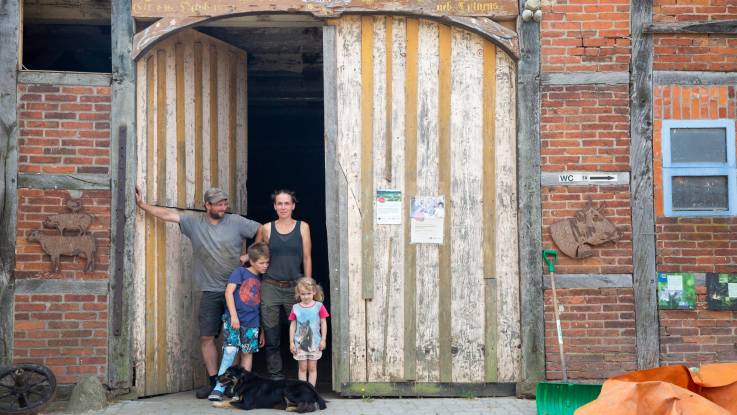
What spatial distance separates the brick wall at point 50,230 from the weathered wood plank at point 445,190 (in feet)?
9.32

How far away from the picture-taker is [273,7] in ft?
23.6

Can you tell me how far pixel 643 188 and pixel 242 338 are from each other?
12.0ft

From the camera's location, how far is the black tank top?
23.7ft

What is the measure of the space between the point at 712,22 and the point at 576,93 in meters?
1.30

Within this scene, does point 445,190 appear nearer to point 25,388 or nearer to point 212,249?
point 212,249

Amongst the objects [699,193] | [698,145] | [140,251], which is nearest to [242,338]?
[140,251]

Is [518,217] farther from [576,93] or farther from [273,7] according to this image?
[273,7]

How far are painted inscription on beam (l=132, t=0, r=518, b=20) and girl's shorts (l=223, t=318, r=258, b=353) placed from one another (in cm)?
268

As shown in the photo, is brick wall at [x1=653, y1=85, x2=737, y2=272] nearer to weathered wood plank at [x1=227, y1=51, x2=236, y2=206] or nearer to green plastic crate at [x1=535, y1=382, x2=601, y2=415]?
green plastic crate at [x1=535, y1=382, x2=601, y2=415]

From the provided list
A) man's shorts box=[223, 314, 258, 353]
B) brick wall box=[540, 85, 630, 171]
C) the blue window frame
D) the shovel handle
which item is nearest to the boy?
man's shorts box=[223, 314, 258, 353]

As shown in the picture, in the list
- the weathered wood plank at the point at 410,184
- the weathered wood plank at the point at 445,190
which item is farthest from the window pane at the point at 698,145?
the weathered wood plank at the point at 410,184

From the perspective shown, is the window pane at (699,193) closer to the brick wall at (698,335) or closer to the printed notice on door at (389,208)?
the brick wall at (698,335)

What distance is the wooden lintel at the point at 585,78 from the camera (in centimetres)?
721

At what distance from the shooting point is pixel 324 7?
721 cm
